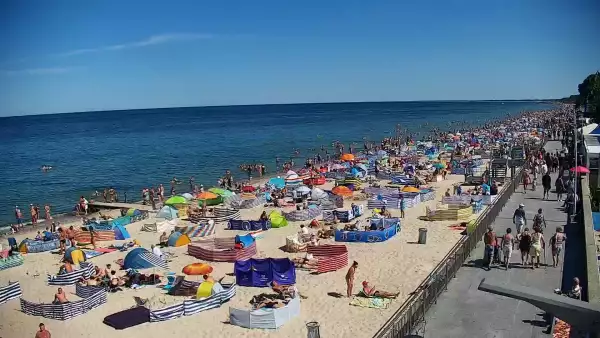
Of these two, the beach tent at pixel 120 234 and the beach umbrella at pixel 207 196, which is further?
the beach umbrella at pixel 207 196

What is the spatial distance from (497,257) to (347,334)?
424 centimetres

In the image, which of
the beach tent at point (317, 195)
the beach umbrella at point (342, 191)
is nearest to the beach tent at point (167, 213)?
the beach tent at point (317, 195)

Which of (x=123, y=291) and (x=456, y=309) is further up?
(x=456, y=309)

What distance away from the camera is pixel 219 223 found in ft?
76.1

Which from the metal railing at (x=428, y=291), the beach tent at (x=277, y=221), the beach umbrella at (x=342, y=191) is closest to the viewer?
the metal railing at (x=428, y=291)

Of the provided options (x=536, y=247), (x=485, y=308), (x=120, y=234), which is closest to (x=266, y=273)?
(x=485, y=308)

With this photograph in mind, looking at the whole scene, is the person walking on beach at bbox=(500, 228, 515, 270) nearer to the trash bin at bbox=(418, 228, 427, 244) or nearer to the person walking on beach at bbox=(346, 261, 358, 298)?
the person walking on beach at bbox=(346, 261, 358, 298)

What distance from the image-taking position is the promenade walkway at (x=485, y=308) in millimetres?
8836

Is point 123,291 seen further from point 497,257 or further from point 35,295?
point 497,257

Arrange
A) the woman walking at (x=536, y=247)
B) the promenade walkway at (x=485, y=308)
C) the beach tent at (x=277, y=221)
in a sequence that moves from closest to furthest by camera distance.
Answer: the promenade walkway at (x=485, y=308), the woman walking at (x=536, y=247), the beach tent at (x=277, y=221)

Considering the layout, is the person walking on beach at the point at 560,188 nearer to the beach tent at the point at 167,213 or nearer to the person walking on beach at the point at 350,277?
the person walking on beach at the point at 350,277

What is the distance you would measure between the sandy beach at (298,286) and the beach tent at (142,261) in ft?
1.58

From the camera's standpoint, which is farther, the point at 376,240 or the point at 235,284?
the point at 376,240

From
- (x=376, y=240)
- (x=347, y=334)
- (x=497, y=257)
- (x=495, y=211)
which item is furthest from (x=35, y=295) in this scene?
(x=495, y=211)
